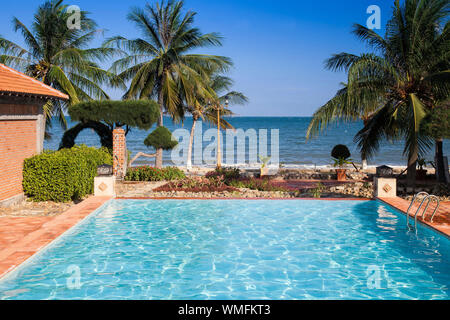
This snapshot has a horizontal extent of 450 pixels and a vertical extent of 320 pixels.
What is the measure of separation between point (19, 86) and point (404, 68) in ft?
43.7

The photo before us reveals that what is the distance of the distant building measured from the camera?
12109 millimetres

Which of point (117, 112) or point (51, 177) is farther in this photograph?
point (117, 112)

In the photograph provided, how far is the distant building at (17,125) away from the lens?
12109mm

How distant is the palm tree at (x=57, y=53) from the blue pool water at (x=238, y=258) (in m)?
11.8

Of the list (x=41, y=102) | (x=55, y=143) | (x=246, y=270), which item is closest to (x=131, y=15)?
(x=41, y=102)

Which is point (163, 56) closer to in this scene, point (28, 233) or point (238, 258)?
point (28, 233)

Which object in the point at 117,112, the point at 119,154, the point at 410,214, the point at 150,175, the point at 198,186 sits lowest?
the point at 410,214

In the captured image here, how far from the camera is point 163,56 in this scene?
2341cm

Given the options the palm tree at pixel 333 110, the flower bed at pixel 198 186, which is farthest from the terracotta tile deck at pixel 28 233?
the palm tree at pixel 333 110

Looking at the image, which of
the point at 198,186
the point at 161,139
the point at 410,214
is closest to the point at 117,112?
the point at 161,139

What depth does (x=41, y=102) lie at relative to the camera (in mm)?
14570

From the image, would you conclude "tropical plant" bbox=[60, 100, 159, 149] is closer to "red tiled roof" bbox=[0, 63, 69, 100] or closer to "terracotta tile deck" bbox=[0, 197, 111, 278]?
"red tiled roof" bbox=[0, 63, 69, 100]

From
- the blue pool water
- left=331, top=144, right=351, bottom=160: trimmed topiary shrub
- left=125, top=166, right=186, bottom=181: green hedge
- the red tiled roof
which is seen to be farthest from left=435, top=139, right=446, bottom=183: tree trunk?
the red tiled roof
